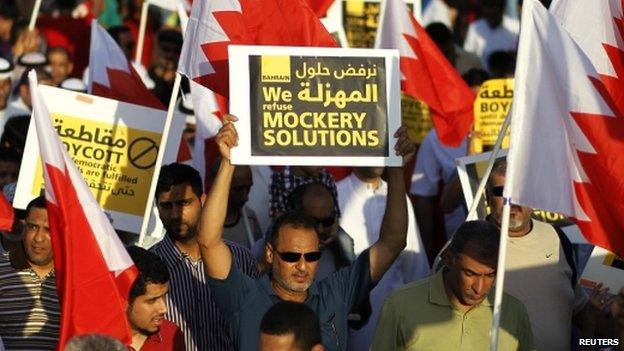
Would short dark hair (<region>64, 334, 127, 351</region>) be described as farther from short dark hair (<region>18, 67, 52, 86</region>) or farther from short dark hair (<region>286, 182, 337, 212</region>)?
short dark hair (<region>18, 67, 52, 86</region>)

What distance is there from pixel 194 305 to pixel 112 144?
2005 mm

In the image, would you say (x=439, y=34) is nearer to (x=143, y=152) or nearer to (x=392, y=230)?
(x=143, y=152)

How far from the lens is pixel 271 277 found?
1031 centimetres

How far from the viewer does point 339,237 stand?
1249 cm

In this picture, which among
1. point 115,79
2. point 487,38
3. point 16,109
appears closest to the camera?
point 115,79

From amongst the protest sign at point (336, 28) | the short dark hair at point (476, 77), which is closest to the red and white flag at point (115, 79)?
the protest sign at point (336, 28)

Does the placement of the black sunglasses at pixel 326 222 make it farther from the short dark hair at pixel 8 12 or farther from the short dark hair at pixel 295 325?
the short dark hair at pixel 8 12

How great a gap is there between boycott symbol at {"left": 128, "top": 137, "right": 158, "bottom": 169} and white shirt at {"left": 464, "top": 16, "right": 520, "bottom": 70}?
7925 millimetres

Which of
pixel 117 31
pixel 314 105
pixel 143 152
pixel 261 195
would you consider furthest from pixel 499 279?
pixel 117 31

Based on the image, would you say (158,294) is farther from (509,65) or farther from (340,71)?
(509,65)

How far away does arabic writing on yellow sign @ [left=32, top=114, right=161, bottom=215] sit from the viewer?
41.2 feet

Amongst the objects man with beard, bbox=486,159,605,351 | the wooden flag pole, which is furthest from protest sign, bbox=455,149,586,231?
the wooden flag pole

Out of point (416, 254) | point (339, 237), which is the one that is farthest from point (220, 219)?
point (416, 254)

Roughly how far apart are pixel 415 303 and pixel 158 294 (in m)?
1.28
